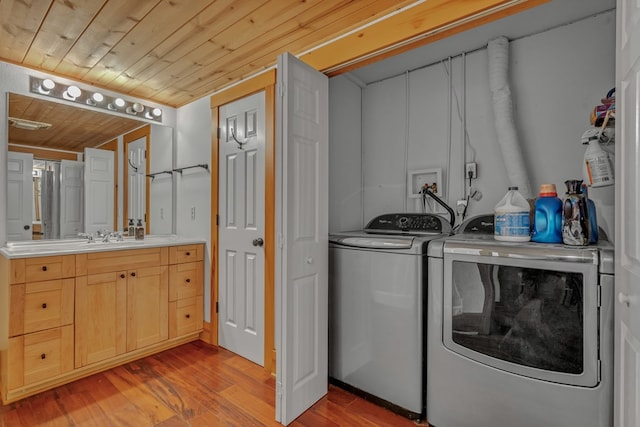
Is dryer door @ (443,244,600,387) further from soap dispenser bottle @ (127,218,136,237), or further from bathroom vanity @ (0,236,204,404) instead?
soap dispenser bottle @ (127,218,136,237)

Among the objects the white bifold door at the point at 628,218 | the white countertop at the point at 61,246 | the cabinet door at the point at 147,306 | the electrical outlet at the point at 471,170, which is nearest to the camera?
the white bifold door at the point at 628,218

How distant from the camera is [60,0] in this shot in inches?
64.3

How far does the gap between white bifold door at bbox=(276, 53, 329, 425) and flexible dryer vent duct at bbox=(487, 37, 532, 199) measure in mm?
1031

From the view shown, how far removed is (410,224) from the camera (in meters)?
2.15

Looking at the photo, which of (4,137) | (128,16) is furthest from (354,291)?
(4,137)

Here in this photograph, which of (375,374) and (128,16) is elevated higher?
(128,16)

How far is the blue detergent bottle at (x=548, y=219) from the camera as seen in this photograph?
1449 mm

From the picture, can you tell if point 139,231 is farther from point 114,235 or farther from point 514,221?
point 514,221

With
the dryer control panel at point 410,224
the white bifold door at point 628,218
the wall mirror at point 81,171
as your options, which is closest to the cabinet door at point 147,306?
the wall mirror at point 81,171

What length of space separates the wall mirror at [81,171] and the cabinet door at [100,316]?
0.66m

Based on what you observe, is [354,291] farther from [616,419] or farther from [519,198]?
[616,419]

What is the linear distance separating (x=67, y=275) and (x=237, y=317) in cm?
119

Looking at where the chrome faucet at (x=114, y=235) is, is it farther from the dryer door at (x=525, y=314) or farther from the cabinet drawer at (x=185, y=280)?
the dryer door at (x=525, y=314)

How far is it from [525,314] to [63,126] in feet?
11.1
